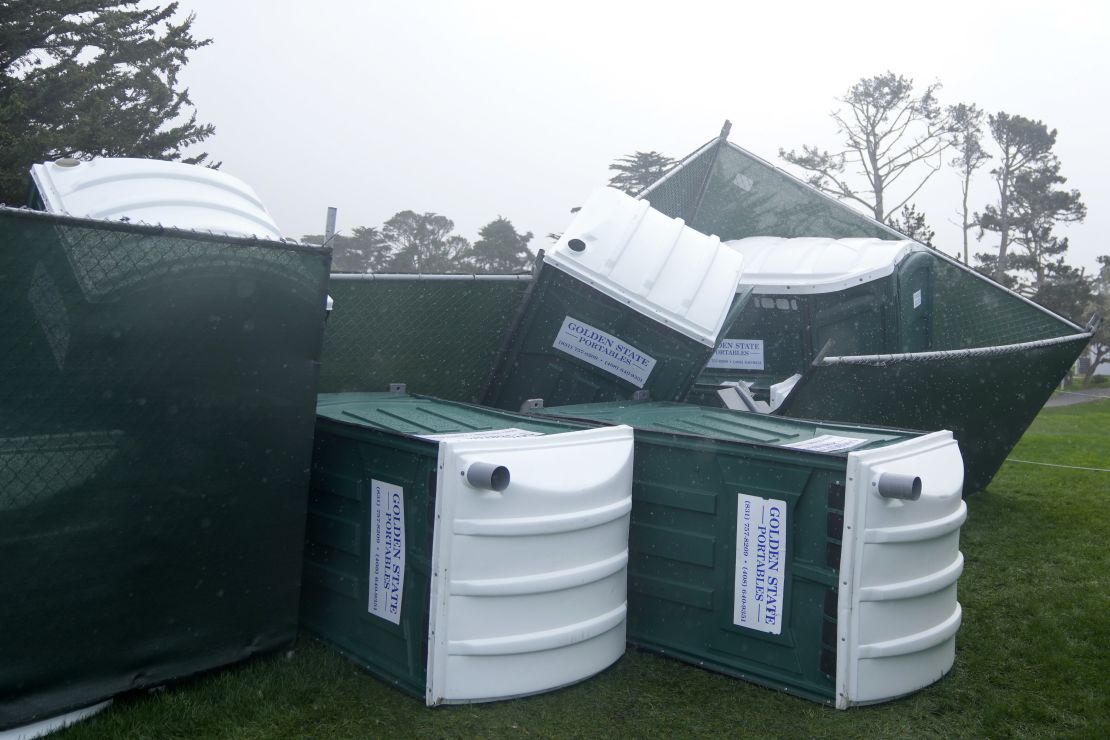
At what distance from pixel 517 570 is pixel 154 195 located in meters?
2.57

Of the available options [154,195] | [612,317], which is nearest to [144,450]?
[154,195]

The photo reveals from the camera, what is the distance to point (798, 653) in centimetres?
338

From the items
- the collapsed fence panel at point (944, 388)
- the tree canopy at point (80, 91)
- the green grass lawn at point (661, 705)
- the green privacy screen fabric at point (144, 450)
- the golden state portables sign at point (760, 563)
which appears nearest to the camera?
the green privacy screen fabric at point (144, 450)

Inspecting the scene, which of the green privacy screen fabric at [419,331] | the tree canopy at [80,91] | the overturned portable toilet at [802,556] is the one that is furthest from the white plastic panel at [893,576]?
the tree canopy at [80,91]

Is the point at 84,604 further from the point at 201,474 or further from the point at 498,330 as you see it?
the point at 498,330

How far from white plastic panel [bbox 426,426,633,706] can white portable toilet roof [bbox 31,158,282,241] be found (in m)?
1.74

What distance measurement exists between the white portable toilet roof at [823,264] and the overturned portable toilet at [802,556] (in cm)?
287

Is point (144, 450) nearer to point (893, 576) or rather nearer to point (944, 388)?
point (893, 576)

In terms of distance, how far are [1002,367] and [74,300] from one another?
5426 millimetres

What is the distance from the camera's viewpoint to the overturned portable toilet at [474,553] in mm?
3180

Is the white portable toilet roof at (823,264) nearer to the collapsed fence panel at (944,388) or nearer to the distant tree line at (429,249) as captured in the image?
the collapsed fence panel at (944,388)

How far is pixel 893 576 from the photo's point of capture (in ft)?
10.7

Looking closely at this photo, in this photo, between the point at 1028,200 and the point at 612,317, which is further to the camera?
the point at 1028,200

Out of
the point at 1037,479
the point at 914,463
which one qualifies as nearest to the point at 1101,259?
the point at 1037,479
